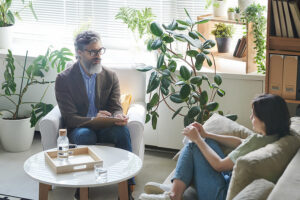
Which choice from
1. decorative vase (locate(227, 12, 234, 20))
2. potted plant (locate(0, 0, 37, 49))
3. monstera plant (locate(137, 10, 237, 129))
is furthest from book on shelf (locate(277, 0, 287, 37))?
potted plant (locate(0, 0, 37, 49))

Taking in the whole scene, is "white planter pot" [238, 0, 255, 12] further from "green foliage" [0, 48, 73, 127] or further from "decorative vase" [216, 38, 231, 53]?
"green foliage" [0, 48, 73, 127]

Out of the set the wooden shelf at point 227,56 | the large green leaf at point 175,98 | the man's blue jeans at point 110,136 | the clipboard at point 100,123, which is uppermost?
the wooden shelf at point 227,56

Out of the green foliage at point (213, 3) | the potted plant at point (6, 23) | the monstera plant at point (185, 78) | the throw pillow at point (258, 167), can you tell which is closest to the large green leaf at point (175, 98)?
the monstera plant at point (185, 78)

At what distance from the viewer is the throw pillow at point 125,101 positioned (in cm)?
422

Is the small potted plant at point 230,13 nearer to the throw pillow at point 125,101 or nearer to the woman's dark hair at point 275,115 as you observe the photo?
the throw pillow at point 125,101

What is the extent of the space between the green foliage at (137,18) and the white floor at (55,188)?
3.57ft

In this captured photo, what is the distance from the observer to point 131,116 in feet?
13.1

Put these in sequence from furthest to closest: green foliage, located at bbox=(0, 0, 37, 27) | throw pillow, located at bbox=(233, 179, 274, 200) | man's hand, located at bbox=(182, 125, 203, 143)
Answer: green foliage, located at bbox=(0, 0, 37, 27) → man's hand, located at bbox=(182, 125, 203, 143) → throw pillow, located at bbox=(233, 179, 274, 200)

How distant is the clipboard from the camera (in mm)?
3816

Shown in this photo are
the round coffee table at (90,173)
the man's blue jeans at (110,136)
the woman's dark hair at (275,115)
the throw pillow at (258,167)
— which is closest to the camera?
the throw pillow at (258,167)

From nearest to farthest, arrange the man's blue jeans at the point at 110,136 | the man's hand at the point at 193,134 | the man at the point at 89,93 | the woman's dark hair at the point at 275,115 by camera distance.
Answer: the woman's dark hair at the point at 275,115 → the man's hand at the point at 193,134 → the man's blue jeans at the point at 110,136 → the man at the point at 89,93

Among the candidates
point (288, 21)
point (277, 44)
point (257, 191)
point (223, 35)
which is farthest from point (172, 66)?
point (257, 191)

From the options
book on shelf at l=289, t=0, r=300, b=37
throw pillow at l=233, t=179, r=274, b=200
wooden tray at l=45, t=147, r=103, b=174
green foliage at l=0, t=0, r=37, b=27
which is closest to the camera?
throw pillow at l=233, t=179, r=274, b=200

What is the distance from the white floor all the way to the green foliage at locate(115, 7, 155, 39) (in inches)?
42.9
